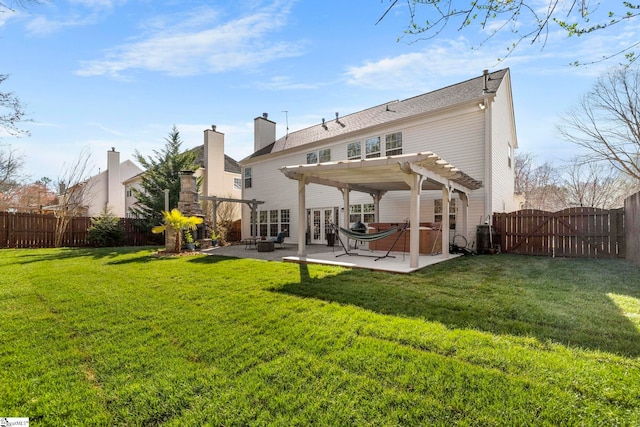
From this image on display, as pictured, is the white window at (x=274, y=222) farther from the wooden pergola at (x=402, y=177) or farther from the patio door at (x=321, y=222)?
the wooden pergola at (x=402, y=177)

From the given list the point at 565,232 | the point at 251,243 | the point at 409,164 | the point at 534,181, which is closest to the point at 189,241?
the point at 251,243

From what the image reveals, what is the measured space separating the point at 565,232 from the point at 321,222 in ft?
29.2

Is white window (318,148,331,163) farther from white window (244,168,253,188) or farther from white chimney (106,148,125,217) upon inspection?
white chimney (106,148,125,217)

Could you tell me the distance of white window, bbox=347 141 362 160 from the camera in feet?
41.0

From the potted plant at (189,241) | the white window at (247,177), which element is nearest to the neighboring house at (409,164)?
the white window at (247,177)

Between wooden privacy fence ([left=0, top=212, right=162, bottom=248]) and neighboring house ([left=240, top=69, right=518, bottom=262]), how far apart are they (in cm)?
849

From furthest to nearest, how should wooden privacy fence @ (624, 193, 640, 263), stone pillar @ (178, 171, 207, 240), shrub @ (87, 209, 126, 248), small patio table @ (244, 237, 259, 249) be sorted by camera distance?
1. shrub @ (87, 209, 126, 248)
2. small patio table @ (244, 237, 259, 249)
3. stone pillar @ (178, 171, 207, 240)
4. wooden privacy fence @ (624, 193, 640, 263)

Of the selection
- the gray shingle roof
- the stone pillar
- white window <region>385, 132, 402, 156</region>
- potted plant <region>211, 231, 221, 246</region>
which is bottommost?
potted plant <region>211, 231, 221, 246</region>

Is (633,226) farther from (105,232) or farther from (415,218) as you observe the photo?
(105,232)

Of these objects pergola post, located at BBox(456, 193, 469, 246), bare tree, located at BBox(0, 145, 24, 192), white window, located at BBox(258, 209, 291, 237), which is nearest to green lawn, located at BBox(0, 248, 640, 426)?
pergola post, located at BBox(456, 193, 469, 246)

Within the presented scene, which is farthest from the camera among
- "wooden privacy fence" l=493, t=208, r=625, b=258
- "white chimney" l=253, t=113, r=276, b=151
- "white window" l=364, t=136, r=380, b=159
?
"white chimney" l=253, t=113, r=276, b=151

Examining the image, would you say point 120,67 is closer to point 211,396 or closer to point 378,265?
point 378,265

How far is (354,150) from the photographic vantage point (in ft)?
41.6

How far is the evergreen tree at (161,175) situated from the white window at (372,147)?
31.7 feet
